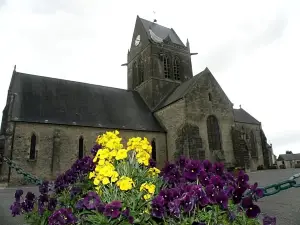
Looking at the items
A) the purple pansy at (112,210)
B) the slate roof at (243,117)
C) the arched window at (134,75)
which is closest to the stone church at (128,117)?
the arched window at (134,75)

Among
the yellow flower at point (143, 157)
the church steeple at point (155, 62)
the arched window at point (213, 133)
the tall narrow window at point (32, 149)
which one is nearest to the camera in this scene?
the yellow flower at point (143, 157)

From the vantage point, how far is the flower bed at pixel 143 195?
90.4 inches

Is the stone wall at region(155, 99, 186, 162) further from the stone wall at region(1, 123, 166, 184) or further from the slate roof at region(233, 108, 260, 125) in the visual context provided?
the slate roof at region(233, 108, 260, 125)

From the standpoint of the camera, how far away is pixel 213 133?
69.8 ft

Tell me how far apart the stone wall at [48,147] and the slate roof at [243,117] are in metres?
22.7

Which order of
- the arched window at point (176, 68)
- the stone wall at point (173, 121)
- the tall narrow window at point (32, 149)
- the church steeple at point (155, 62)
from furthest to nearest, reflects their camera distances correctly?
1. the arched window at point (176, 68)
2. the church steeple at point (155, 62)
3. the stone wall at point (173, 121)
4. the tall narrow window at point (32, 149)

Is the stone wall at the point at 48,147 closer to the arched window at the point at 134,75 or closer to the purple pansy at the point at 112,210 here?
the arched window at the point at 134,75

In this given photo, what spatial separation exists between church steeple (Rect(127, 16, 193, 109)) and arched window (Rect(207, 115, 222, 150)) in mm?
6153

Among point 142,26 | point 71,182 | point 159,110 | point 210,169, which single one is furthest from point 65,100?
point 210,169

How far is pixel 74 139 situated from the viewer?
18.5m

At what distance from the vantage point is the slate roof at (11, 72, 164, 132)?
18234 mm

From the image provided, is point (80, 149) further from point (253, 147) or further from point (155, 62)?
point (253, 147)

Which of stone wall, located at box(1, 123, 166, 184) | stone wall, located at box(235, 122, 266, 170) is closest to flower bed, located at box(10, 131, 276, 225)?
stone wall, located at box(1, 123, 166, 184)

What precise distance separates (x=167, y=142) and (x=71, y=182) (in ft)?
60.8
